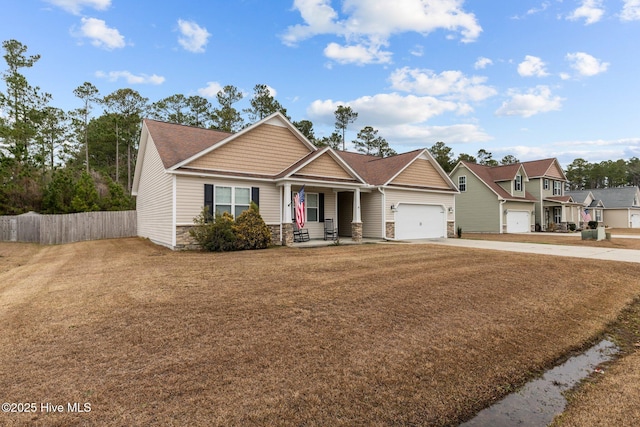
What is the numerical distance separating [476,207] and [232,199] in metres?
21.9

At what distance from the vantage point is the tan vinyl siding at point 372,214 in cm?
1786

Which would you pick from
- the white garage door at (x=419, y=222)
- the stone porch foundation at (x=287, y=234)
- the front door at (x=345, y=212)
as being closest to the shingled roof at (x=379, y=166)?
the front door at (x=345, y=212)

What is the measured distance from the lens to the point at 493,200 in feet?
86.3

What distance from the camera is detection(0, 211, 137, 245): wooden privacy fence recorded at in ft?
56.1

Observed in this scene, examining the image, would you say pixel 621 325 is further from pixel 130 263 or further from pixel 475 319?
pixel 130 263

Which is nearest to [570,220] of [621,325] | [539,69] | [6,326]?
[539,69]

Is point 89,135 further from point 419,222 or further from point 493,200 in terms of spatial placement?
point 493,200

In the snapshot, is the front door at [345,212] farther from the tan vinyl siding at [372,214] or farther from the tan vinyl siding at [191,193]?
the tan vinyl siding at [191,193]

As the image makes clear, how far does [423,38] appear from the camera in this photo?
56.9 ft

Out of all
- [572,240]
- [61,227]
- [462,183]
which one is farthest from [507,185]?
[61,227]

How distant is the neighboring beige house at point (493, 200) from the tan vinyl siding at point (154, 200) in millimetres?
23003

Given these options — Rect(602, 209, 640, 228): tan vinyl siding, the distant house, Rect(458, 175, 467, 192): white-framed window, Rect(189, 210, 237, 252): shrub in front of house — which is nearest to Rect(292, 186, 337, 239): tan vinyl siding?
Rect(189, 210, 237, 252): shrub in front of house

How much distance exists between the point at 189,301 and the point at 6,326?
90.9 inches

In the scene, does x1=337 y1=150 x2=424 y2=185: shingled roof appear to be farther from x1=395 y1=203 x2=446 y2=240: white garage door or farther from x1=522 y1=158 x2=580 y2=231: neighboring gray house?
x1=522 y1=158 x2=580 y2=231: neighboring gray house
